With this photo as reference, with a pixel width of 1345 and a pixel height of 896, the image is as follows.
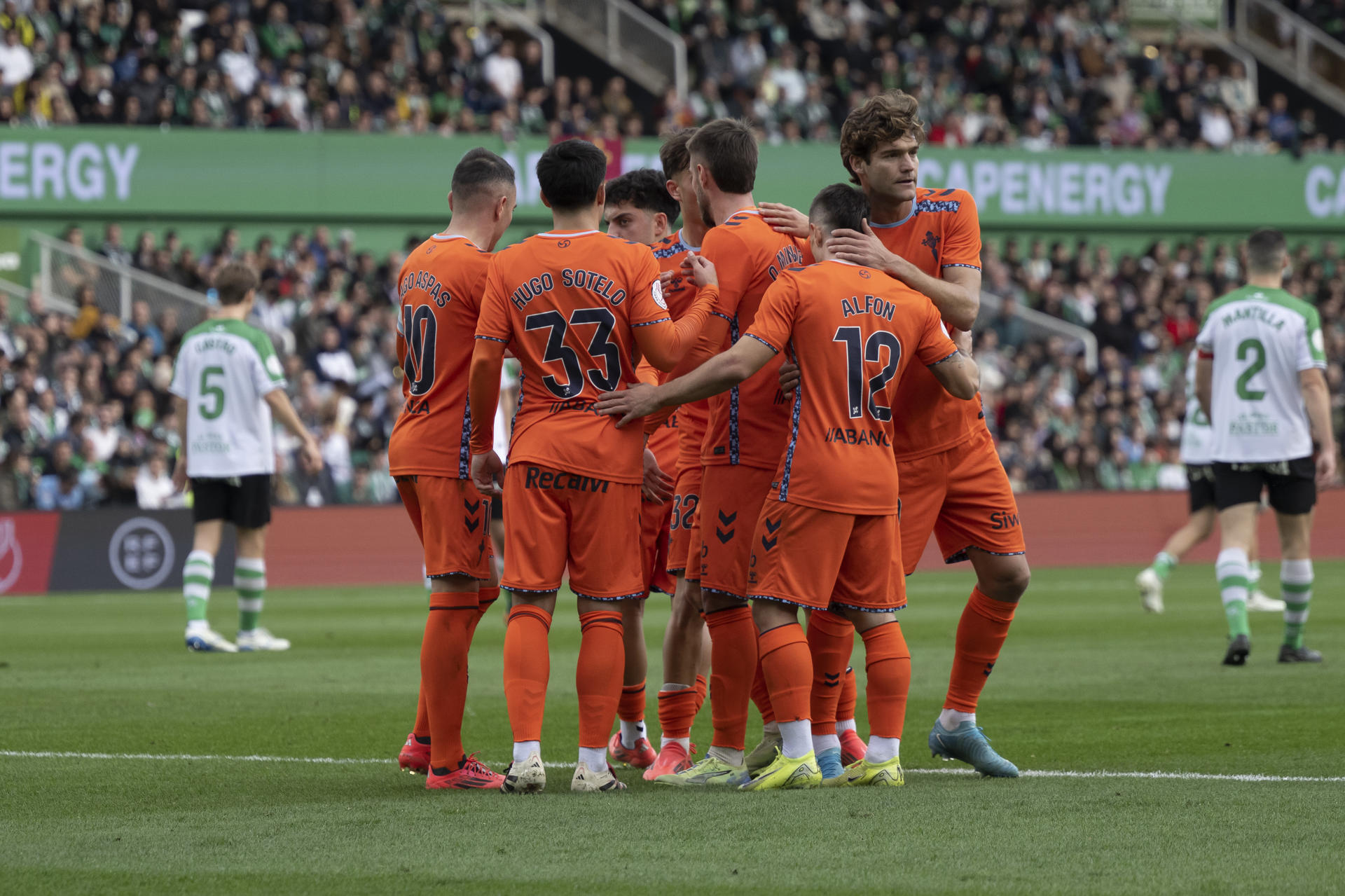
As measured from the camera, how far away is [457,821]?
5398 mm

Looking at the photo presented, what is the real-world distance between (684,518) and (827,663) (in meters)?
0.78

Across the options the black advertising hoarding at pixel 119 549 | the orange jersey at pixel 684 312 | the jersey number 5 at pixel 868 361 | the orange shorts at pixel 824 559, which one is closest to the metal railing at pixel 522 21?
the black advertising hoarding at pixel 119 549

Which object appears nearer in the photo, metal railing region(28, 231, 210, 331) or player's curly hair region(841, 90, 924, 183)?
player's curly hair region(841, 90, 924, 183)

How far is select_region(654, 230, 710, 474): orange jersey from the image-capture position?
6660 mm

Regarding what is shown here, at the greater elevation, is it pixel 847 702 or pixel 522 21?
pixel 522 21

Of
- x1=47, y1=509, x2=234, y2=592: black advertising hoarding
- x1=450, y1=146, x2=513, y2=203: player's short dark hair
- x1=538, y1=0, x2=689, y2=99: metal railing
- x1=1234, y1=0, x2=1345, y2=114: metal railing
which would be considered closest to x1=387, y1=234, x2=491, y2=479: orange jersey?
x1=450, y1=146, x2=513, y2=203: player's short dark hair

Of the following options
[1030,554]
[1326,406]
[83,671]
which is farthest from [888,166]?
[1030,554]

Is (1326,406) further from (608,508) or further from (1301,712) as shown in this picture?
(608,508)

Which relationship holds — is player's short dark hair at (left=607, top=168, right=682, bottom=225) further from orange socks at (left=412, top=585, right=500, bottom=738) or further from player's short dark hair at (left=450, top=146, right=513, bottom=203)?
orange socks at (left=412, top=585, right=500, bottom=738)

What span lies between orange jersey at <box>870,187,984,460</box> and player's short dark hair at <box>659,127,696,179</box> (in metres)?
0.81

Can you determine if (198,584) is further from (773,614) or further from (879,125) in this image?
(879,125)

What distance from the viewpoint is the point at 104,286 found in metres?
23.0

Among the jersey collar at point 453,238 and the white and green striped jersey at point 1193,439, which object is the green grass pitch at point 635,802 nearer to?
the jersey collar at point 453,238

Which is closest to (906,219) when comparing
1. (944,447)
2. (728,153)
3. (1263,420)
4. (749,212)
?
(749,212)
